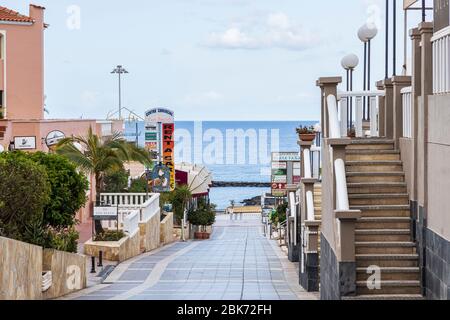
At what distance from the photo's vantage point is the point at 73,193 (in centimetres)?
2744

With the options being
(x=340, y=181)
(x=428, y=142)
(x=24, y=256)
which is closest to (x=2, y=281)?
(x=24, y=256)

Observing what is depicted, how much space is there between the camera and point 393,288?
44.4ft

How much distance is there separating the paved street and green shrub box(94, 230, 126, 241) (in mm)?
1039

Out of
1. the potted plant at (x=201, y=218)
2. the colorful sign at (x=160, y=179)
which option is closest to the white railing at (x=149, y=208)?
the colorful sign at (x=160, y=179)

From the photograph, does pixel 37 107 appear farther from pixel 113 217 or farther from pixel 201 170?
pixel 113 217

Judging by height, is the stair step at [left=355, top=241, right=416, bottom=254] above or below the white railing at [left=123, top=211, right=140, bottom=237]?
above

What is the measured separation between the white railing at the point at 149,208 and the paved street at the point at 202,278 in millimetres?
1383

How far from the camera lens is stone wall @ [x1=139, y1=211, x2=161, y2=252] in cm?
3538

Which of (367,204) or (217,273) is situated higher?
(367,204)

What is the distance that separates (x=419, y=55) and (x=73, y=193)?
51.2 ft

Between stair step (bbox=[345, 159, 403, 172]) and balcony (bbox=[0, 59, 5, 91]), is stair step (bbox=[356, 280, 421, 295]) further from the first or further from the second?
balcony (bbox=[0, 59, 5, 91])

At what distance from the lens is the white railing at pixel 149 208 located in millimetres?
35875

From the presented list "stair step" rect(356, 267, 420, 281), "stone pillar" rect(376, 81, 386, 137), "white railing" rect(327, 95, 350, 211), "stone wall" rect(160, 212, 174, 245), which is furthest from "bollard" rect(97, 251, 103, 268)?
"stair step" rect(356, 267, 420, 281)

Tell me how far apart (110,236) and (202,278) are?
795 cm
